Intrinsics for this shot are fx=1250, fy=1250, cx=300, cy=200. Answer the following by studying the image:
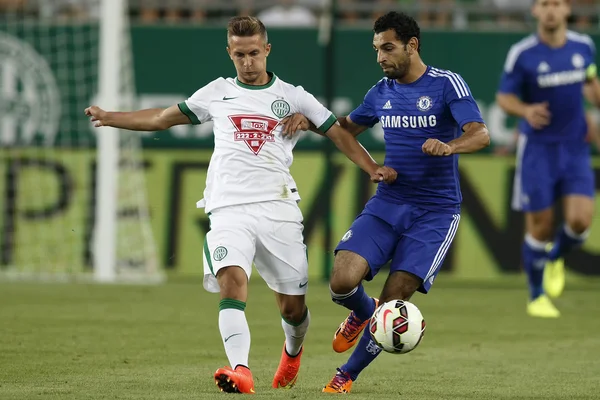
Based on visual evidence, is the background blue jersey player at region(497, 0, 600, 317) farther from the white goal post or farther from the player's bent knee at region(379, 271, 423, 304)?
the player's bent knee at region(379, 271, 423, 304)

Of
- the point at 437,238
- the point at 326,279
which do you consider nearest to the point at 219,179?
the point at 437,238

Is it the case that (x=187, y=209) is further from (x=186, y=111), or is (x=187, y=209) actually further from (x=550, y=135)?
(x=186, y=111)

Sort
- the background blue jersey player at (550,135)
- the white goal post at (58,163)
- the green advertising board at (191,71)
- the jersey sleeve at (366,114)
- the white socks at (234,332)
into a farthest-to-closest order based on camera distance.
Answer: the green advertising board at (191,71) < the white goal post at (58,163) < the background blue jersey player at (550,135) < the jersey sleeve at (366,114) < the white socks at (234,332)

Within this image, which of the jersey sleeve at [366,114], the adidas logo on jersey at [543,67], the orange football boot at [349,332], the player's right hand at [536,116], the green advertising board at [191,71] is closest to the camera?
the orange football boot at [349,332]

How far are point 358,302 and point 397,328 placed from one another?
645 mm

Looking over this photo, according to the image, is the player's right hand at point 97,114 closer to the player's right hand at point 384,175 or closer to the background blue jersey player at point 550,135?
the player's right hand at point 384,175

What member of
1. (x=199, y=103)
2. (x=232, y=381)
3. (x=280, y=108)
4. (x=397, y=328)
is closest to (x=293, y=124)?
(x=280, y=108)

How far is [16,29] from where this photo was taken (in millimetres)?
15281

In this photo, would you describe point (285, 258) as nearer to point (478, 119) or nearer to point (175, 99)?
point (478, 119)

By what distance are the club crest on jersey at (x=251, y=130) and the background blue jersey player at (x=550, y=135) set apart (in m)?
5.16

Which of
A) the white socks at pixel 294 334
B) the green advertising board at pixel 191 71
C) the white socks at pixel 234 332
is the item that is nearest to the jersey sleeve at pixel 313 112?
the white socks at pixel 294 334

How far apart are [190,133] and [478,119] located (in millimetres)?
8526

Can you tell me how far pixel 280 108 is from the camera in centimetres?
718

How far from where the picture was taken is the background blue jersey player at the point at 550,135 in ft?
39.1
